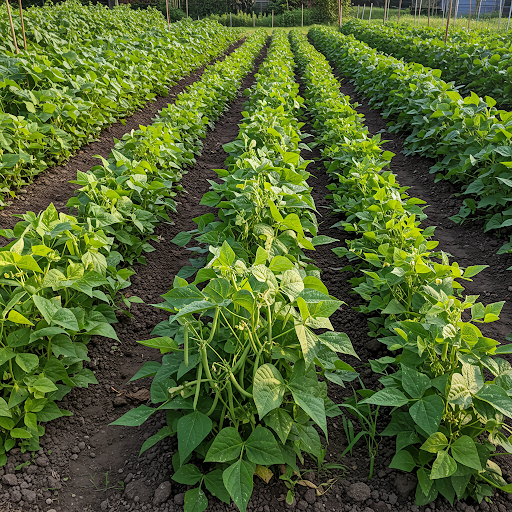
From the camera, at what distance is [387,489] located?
6.50 ft

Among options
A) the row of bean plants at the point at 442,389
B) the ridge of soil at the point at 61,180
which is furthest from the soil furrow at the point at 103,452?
the ridge of soil at the point at 61,180

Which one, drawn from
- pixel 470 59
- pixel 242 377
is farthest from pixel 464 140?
pixel 470 59

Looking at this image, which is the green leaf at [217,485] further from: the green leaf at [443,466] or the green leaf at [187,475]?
the green leaf at [443,466]

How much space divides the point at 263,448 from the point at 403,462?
0.64 metres

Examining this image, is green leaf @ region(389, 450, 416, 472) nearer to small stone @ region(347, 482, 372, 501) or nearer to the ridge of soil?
small stone @ region(347, 482, 372, 501)

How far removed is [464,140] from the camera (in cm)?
486

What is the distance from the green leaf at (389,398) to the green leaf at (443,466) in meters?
0.24

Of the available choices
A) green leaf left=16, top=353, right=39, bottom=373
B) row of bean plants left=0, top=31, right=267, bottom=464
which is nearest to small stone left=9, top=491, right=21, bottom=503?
row of bean plants left=0, top=31, right=267, bottom=464

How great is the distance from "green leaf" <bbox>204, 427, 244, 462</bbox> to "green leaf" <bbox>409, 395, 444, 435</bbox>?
0.72 metres

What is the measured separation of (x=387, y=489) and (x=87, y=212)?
259cm

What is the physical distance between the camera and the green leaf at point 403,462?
1900 millimetres

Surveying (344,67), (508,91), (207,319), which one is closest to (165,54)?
(344,67)

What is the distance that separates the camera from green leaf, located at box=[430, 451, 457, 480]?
1712 mm

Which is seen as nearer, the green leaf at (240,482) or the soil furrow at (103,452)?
the green leaf at (240,482)
